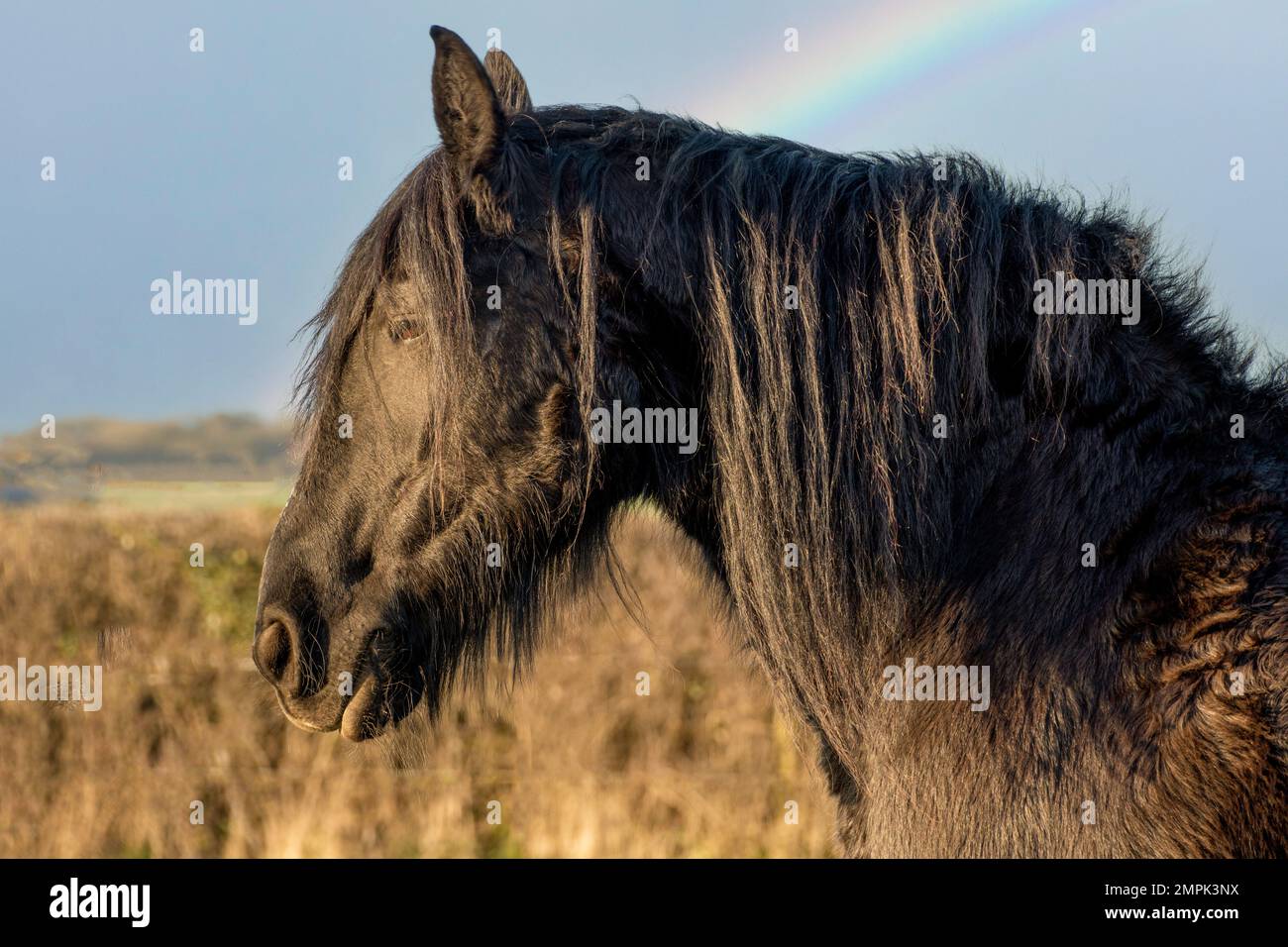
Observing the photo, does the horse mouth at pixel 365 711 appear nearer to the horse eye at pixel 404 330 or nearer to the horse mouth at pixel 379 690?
the horse mouth at pixel 379 690

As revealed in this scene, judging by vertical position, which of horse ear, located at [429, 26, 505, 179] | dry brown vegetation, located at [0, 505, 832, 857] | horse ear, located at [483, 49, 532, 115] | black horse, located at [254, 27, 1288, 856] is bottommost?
dry brown vegetation, located at [0, 505, 832, 857]

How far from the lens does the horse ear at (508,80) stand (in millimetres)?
3914

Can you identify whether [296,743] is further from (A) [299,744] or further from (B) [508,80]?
(B) [508,80]

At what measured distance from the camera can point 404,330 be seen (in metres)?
3.20

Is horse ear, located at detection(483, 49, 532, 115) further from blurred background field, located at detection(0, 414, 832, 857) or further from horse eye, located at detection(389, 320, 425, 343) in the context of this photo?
blurred background field, located at detection(0, 414, 832, 857)

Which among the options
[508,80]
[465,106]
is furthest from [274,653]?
[508,80]

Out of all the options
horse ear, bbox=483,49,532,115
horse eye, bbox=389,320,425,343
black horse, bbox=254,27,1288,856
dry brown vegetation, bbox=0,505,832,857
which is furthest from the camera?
dry brown vegetation, bbox=0,505,832,857

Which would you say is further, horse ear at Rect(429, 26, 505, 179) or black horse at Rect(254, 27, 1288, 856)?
horse ear at Rect(429, 26, 505, 179)

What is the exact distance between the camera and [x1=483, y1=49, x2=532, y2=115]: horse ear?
391cm

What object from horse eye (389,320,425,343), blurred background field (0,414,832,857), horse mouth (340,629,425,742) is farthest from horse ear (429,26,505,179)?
blurred background field (0,414,832,857)

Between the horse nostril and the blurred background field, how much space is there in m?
5.85

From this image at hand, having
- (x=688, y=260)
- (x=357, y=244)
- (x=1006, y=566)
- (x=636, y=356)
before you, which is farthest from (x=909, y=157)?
(x=357, y=244)

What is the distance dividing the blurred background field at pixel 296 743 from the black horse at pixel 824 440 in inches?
231

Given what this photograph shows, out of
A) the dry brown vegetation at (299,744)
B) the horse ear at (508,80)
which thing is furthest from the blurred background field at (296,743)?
the horse ear at (508,80)
